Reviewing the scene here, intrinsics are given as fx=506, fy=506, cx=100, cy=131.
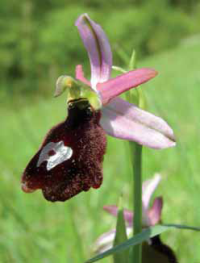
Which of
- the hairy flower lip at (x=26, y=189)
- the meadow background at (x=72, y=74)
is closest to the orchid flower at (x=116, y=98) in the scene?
the hairy flower lip at (x=26, y=189)

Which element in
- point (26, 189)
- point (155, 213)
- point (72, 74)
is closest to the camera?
point (26, 189)

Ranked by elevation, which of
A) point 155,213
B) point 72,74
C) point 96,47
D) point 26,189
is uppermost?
point 96,47

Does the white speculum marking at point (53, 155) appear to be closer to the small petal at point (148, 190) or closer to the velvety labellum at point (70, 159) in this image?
the velvety labellum at point (70, 159)

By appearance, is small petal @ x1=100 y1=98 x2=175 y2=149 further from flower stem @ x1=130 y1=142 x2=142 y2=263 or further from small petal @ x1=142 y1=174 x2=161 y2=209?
small petal @ x1=142 y1=174 x2=161 y2=209

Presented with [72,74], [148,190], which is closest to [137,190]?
[148,190]

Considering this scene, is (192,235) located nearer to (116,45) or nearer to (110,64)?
(116,45)

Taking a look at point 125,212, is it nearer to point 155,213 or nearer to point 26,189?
point 155,213

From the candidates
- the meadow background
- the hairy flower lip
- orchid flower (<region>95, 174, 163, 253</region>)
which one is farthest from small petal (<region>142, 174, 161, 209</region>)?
the hairy flower lip
